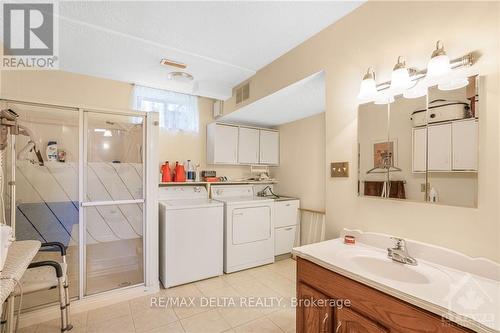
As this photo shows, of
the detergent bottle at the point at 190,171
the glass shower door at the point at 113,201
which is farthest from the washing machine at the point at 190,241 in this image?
the detergent bottle at the point at 190,171

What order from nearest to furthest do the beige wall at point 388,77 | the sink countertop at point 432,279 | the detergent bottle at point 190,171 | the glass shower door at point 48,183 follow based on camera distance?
the sink countertop at point 432,279
the beige wall at point 388,77
the glass shower door at point 48,183
the detergent bottle at point 190,171

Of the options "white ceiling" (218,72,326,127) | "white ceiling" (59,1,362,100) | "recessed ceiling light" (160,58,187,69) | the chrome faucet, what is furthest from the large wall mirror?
"recessed ceiling light" (160,58,187,69)

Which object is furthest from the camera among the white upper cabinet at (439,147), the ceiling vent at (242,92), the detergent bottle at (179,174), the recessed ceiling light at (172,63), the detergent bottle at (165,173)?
the detergent bottle at (179,174)

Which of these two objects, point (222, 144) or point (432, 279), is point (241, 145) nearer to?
point (222, 144)

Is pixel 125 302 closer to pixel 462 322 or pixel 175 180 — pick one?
pixel 175 180

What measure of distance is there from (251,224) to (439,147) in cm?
224

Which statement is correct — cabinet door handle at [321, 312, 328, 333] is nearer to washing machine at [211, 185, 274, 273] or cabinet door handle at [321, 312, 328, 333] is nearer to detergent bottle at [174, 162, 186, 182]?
washing machine at [211, 185, 274, 273]

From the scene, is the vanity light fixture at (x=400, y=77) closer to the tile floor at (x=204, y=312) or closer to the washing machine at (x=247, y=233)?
the tile floor at (x=204, y=312)

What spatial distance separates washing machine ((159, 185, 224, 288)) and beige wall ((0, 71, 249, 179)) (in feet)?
3.30

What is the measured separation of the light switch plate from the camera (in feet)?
5.41

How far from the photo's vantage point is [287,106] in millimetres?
2830

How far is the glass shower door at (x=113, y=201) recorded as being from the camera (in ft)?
7.35

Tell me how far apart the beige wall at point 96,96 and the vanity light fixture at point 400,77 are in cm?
242

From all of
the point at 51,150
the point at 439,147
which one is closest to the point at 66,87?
the point at 51,150
